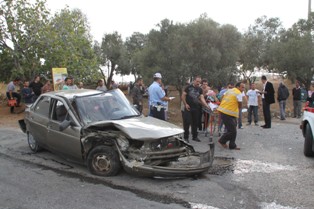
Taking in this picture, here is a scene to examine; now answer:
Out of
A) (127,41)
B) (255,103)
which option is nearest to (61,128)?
(255,103)

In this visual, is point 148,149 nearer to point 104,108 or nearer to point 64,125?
point 104,108

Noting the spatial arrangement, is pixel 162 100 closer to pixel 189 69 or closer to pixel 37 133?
pixel 37 133

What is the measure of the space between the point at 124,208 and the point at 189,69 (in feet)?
79.9

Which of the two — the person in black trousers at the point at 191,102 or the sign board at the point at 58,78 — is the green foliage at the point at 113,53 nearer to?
the sign board at the point at 58,78

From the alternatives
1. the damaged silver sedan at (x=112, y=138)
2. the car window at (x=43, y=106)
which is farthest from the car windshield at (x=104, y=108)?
the car window at (x=43, y=106)

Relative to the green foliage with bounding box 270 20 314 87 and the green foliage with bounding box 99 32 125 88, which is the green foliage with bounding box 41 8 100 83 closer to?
the green foliage with bounding box 270 20 314 87

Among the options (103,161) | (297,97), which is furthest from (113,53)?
(103,161)

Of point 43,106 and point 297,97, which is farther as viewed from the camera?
point 297,97

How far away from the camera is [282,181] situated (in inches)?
224

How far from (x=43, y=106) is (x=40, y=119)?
11.8 inches

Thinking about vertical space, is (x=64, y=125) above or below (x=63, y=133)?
above

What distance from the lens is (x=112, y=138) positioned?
19.0 feet

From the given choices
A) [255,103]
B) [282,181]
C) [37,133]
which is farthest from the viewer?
[255,103]

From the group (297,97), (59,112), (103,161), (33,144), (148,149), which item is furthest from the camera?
(297,97)
